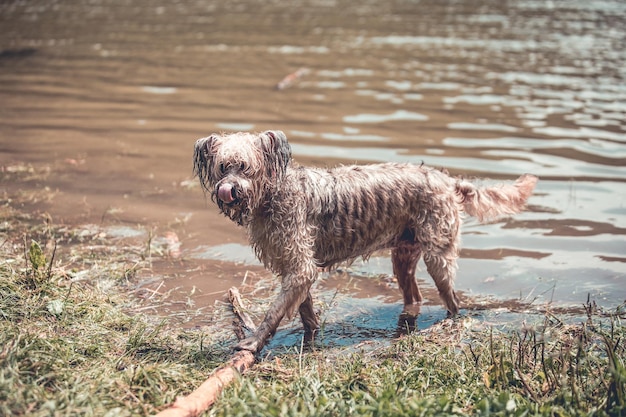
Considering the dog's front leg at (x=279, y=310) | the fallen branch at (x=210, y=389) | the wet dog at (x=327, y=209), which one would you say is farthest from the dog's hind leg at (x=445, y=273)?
the fallen branch at (x=210, y=389)

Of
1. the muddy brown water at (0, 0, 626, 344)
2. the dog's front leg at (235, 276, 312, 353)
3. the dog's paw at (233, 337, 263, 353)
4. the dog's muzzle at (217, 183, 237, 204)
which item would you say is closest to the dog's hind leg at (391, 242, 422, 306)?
the muddy brown water at (0, 0, 626, 344)

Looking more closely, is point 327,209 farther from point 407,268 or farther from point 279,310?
point 407,268

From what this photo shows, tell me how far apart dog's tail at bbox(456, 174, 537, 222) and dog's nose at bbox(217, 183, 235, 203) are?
2.34 m

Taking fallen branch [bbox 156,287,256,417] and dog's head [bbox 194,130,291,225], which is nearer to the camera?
fallen branch [bbox 156,287,256,417]

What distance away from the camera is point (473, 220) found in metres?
9.01

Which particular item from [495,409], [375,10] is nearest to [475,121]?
[495,409]

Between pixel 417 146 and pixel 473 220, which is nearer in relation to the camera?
pixel 473 220

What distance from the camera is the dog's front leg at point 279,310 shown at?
551cm

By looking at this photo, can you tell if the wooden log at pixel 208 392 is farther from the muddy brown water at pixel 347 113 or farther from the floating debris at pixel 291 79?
the floating debris at pixel 291 79

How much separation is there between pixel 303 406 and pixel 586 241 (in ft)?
17.4

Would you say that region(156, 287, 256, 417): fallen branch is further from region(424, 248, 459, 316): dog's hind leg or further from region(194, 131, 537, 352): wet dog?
region(424, 248, 459, 316): dog's hind leg

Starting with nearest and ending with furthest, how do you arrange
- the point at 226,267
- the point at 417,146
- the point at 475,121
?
1. the point at 226,267
2. the point at 417,146
3. the point at 475,121

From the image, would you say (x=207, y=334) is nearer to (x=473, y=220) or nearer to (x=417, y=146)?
(x=473, y=220)

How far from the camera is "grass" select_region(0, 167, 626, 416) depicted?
13.7 ft
